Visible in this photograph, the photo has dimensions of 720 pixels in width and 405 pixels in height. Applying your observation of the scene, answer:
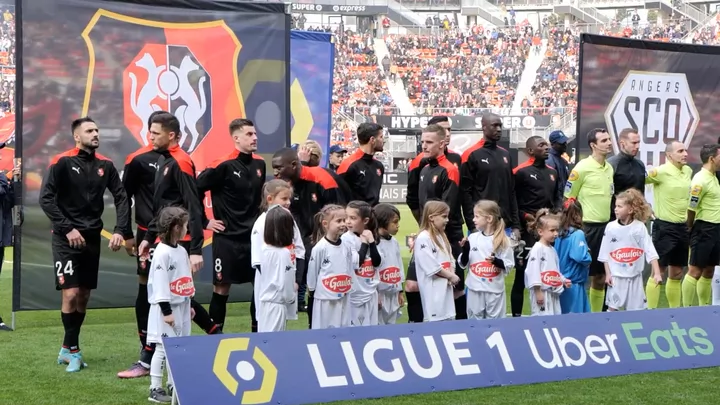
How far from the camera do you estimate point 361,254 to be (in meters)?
7.60

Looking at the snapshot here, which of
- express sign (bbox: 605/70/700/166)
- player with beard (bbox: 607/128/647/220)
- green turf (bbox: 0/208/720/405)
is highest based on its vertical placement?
express sign (bbox: 605/70/700/166)

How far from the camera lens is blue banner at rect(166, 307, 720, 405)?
5707mm

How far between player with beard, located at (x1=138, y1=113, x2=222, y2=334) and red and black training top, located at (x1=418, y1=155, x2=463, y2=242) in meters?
2.19

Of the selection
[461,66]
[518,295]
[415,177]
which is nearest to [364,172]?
[415,177]

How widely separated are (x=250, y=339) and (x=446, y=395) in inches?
52.4

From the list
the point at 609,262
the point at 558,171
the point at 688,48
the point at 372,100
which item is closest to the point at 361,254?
the point at 609,262

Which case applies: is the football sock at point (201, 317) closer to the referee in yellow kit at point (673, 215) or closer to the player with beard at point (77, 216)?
the player with beard at point (77, 216)

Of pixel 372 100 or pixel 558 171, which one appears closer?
pixel 558 171

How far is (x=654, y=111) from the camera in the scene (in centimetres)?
1155

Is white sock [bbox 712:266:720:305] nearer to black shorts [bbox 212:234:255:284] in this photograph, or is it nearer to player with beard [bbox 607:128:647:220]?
player with beard [bbox 607:128:647:220]

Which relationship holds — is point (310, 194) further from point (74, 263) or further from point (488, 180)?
point (74, 263)

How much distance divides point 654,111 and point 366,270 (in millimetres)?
5181

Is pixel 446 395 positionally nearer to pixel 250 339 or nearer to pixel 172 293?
pixel 250 339

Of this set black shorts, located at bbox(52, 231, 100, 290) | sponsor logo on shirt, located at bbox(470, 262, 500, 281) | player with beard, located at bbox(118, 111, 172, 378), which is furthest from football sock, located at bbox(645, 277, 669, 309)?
black shorts, located at bbox(52, 231, 100, 290)
